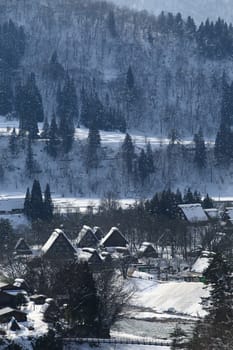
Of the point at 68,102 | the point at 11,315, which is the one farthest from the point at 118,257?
the point at 68,102

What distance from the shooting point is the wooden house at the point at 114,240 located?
198 feet

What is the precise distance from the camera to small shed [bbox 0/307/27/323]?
34781 mm

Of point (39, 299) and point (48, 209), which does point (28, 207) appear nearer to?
point (48, 209)

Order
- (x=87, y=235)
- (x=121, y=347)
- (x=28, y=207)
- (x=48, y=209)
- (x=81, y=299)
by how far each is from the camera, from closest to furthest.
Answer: (x=121, y=347) < (x=81, y=299) < (x=87, y=235) < (x=48, y=209) < (x=28, y=207)

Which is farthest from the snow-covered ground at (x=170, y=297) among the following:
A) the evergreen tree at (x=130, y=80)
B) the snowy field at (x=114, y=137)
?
the evergreen tree at (x=130, y=80)

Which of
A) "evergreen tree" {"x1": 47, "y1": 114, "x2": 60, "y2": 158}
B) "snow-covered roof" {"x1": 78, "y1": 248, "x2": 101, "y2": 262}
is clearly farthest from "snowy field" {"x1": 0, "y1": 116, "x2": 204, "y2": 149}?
"snow-covered roof" {"x1": 78, "y1": 248, "x2": 101, "y2": 262}

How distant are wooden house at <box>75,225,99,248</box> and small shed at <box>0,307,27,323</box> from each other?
2534 cm

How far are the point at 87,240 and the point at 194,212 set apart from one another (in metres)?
15.0

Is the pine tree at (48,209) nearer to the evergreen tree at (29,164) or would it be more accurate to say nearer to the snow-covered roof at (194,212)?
the snow-covered roof at (194,212)

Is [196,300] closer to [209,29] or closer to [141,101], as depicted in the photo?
[141,101]

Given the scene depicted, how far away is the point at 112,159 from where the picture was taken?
3814 inches

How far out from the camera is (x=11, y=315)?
115 ft

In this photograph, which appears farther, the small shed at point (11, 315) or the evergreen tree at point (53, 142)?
the evergreen tree at point (53, 142)

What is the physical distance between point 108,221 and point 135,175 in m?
24.9
